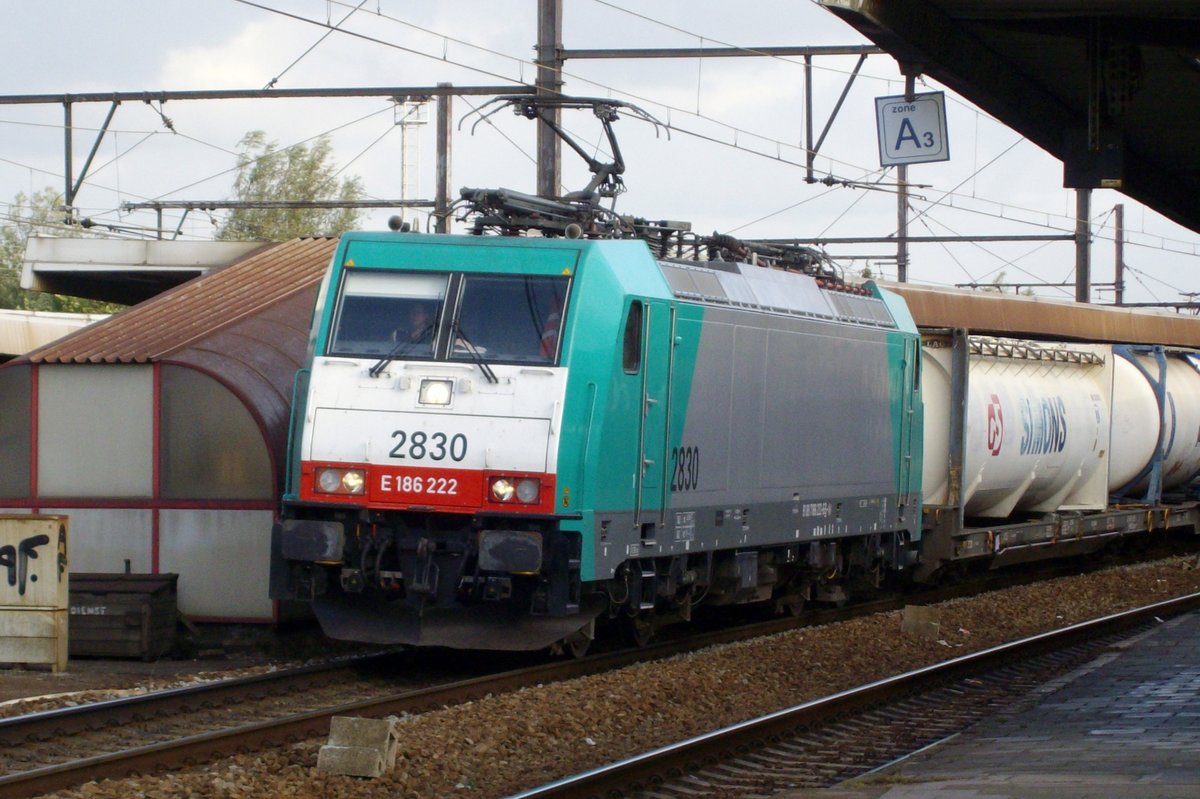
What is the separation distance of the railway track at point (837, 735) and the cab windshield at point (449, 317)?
3.17 metres

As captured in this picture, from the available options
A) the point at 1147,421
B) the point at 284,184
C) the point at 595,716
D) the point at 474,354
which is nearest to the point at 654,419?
the point at 474,354

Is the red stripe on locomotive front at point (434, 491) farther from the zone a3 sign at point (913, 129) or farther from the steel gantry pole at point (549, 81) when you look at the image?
the zone a3 sign at point (913, 129)

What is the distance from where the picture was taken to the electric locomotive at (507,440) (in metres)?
12.0

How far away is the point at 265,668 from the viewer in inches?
527

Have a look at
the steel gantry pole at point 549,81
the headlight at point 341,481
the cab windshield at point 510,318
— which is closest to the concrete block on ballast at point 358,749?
the headlight at point 341,481

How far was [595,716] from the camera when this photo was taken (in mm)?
11055

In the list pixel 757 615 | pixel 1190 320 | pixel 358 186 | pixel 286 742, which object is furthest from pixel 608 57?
pixel 358 186

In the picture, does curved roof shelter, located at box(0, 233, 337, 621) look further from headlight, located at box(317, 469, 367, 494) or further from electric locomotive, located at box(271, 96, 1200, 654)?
headlight, located at box(317, 469, 367, 494)

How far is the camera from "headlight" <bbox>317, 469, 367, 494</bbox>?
40.0ft

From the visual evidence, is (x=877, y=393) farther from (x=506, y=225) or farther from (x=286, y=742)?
(x=286, y=742)

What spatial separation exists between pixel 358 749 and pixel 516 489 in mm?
3232

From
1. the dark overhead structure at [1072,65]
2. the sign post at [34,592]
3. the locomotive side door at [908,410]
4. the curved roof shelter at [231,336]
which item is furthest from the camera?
the locomotive side door at [908,410]

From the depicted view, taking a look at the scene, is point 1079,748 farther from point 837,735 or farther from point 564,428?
point 564,428

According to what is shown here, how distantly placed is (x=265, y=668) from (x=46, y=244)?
10.9 meters
